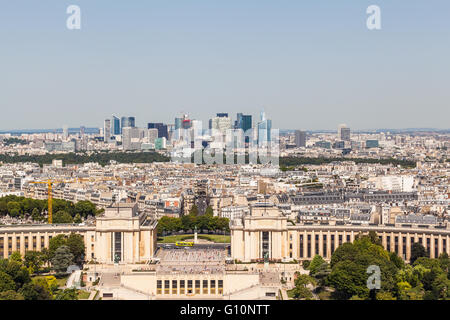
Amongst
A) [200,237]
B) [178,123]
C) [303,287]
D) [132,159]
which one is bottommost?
[200,237]

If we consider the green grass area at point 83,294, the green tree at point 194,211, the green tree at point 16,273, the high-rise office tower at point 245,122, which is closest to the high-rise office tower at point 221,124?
the high-rise office tower at point 245,122

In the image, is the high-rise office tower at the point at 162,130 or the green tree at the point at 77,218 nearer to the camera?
the green tree at the point at 77,218

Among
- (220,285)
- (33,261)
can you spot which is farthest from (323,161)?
(220,285)

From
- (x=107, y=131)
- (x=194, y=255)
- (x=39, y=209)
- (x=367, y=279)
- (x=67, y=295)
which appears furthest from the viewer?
(x=107, y=131)

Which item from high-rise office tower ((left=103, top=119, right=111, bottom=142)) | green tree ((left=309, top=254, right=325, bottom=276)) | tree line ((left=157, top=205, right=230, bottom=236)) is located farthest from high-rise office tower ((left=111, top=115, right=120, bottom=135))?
green tree ((left=309, top=254, right=325, bottom=276))

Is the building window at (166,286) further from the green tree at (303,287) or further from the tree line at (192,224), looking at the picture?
the tree line at (192,224)

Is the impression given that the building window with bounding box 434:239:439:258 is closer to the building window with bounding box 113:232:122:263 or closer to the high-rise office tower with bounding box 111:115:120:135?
the building window with bounding box 113:232:122:263

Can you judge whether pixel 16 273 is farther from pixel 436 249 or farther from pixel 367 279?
pixel 436 249
